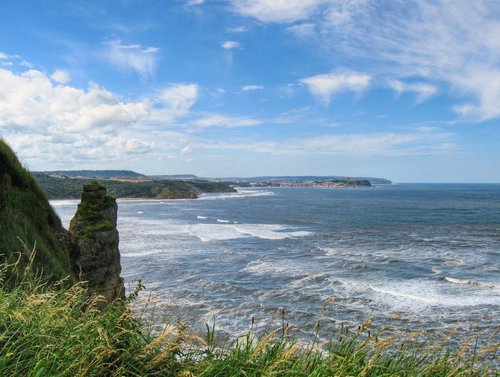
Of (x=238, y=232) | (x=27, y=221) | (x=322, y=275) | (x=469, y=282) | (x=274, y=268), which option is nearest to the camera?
(x=27, y=221)

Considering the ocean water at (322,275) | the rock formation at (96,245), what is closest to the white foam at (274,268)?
the ocean water at (322,275)

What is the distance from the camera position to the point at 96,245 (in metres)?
16.3

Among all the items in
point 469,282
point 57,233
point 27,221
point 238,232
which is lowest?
point 238,232

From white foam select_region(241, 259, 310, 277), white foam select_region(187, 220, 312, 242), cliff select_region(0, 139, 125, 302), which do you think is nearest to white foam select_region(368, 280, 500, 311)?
white foam select_region(241, 259, 310, 277)

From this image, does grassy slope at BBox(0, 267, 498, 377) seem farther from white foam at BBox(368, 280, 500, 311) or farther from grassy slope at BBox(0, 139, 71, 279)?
white foam at BBox(368, 280, 500, 311)

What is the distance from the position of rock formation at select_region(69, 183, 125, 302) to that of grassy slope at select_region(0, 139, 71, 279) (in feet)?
3.15

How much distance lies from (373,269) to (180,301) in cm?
1496

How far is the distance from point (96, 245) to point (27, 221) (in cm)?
420

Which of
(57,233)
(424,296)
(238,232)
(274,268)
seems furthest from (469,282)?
(238,232)

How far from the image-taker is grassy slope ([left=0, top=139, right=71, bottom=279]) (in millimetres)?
10695

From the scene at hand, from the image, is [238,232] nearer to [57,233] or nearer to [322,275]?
[322,275]

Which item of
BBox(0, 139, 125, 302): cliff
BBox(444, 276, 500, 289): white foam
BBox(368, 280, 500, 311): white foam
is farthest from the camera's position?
BBox(444, 276, 500, 289): white foam

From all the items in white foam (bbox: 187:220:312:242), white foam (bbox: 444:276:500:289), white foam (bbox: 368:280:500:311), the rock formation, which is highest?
the rock formation

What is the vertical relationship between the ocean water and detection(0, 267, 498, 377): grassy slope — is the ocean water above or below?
below
